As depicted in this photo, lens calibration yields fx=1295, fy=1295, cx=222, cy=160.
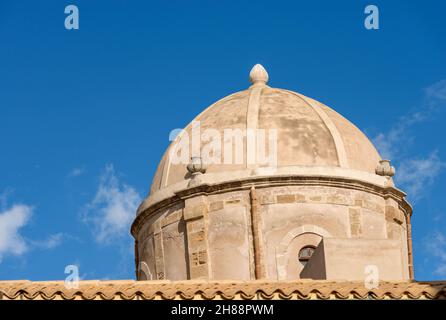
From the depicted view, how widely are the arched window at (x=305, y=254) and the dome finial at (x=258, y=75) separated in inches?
221

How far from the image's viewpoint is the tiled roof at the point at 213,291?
19.1 metres

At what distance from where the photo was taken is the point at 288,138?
27891 mm

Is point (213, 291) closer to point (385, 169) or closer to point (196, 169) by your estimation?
point (196, 169)

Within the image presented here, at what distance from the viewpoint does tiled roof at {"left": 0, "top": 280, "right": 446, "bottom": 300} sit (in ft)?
62.7

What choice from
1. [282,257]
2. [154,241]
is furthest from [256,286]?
[154,241]

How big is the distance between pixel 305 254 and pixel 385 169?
3.06m

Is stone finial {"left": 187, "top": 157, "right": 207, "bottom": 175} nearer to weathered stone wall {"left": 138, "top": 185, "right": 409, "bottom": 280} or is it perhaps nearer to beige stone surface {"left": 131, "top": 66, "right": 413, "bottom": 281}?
beige stone surface {"left": 131, "top": 66, "right": 413, "bottom": 281}

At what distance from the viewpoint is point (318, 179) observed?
27078 mm

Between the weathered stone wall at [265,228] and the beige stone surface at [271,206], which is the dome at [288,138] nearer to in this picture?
the beige stone surface at [271,206]

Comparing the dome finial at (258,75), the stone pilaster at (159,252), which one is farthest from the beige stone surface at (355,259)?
the dome finial at (258,75)

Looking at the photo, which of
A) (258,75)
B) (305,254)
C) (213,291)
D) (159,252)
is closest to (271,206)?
(305,254)

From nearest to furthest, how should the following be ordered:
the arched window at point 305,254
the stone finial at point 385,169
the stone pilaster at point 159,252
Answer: the arched window at point 305,254, the stone pilaster at point 159,252, the stone finial at point 385,169
